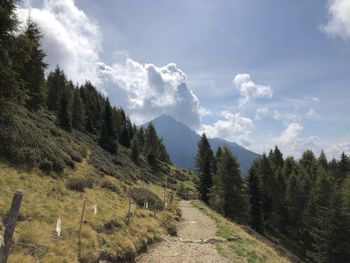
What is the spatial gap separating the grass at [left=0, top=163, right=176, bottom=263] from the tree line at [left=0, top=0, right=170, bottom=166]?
426 cm

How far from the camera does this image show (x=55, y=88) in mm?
72375

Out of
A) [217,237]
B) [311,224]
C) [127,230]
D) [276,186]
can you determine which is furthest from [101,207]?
[276,186]

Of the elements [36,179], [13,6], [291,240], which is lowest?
[291,240]

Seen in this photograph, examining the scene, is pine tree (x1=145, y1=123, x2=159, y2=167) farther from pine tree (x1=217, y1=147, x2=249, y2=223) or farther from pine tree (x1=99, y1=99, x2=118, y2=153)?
pine tree (x1=217, y1=147, x2=249, y2=223)

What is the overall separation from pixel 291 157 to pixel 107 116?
147ft

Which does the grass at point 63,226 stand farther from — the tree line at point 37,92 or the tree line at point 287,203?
the tree line at point 287,203

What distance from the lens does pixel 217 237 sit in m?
22.0

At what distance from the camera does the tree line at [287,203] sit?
35.8m

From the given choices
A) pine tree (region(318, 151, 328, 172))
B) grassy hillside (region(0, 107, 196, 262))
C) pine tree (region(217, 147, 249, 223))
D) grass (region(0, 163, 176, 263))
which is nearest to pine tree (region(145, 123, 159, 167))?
pine tree (region(318, 151, 328, 172))

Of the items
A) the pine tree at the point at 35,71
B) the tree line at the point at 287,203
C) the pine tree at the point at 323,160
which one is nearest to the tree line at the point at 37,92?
the pine tree at the point at 35,71

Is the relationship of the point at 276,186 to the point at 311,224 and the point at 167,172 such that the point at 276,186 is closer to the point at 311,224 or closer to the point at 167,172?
the point at 311,224

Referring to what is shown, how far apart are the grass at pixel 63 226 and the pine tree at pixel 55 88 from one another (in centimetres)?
4870

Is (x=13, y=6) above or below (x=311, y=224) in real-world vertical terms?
above

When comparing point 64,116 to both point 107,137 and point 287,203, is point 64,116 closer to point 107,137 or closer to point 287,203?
point 107,137
